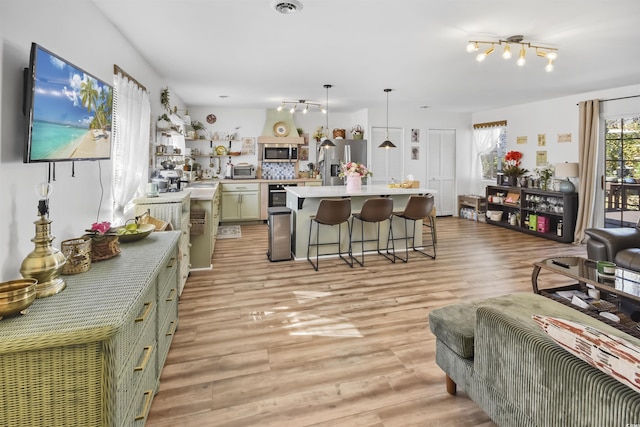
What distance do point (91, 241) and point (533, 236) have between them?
715 centimetres

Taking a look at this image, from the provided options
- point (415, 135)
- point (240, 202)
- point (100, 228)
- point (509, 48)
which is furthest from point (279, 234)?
point (415, 135)

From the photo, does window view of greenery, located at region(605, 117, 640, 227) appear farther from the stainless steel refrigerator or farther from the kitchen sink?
the kitchen sink

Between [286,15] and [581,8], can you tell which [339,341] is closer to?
[286,15]

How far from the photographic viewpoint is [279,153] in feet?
26.3

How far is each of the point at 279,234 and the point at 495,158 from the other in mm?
6056

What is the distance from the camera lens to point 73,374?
1127 millimetres

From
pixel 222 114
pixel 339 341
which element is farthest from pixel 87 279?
pixel 222 114

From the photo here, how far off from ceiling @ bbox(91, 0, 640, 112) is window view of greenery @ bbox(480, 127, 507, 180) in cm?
192

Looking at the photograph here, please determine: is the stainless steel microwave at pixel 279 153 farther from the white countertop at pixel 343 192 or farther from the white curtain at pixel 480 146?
the white curtain at pixel 480 146

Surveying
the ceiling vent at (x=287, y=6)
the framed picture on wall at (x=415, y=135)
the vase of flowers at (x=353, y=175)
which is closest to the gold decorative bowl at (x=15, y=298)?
the ceiling vent at (x=287, y=6)

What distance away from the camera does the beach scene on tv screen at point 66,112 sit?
1.66 m

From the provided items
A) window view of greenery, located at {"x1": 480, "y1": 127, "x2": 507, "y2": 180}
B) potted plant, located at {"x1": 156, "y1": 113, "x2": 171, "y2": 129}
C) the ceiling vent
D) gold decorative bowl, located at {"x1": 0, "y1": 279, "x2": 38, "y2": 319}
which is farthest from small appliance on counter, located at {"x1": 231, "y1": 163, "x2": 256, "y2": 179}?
gold decorative bowl, located at {"x1": 0, "y1": 279, "x2": 38, "y2": 319}

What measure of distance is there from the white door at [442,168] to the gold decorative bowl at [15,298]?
327 inches

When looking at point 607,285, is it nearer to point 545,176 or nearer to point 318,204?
point 318,204
